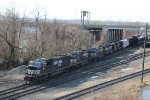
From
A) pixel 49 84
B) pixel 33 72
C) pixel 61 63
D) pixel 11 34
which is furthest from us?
pixel 11 34

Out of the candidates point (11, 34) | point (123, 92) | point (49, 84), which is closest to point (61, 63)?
point (49, 84)

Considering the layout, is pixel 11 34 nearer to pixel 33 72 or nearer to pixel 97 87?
pixel 33 72

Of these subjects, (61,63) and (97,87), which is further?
(61,63)

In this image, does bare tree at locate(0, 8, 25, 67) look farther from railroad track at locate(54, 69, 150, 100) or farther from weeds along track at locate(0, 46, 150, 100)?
railroad track at locate(54, 69, 150, 100)

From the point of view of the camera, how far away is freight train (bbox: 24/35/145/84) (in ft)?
146

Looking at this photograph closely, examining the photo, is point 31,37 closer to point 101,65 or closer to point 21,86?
point 101,65

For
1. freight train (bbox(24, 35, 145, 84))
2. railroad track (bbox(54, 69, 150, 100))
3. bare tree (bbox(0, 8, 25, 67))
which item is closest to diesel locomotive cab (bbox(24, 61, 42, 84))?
freight train (bbox(24, 35, 145, 84))

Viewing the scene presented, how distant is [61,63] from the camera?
50250mm

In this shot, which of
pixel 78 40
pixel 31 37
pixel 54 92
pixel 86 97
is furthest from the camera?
pixel 78 40

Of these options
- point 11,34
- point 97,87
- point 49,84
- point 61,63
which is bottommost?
point 49,84

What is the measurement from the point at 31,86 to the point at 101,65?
17.3m

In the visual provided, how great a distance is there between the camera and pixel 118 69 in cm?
5416

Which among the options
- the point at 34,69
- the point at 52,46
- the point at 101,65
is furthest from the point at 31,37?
the point at 34,69

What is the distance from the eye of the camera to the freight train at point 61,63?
4459 centimetres
